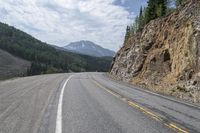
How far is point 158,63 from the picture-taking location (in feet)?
108

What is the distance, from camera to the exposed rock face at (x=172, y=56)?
2270 centimetres

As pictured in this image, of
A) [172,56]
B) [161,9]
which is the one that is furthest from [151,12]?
[172,56]

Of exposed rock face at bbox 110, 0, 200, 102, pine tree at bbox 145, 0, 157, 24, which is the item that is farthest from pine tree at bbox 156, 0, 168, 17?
exposed rock face at bbox 110, 0, 200, 102

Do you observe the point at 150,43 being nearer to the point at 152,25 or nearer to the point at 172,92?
the point at 152,25

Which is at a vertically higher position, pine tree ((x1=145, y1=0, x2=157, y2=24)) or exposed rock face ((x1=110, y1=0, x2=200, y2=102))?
pine tree ((x1=145, y1=0, x2=157, y2=24))

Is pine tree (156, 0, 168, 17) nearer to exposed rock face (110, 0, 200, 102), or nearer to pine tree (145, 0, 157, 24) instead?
pine tree (145, 0, 157, 24)

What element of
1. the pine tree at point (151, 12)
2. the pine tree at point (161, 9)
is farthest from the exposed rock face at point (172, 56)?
the pine tree at point (151, 12)

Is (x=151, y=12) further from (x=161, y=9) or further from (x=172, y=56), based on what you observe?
(x=172, y=56)

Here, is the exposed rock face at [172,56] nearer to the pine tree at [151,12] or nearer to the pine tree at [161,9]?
the pine tree at [161,9]

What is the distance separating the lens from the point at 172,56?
30609 mm

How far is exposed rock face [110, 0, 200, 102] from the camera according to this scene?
894 inches

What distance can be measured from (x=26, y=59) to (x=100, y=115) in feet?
574

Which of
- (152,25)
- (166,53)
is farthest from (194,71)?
(152,25)

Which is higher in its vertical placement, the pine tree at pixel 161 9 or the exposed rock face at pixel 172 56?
the pine tree at pixel 161 9
